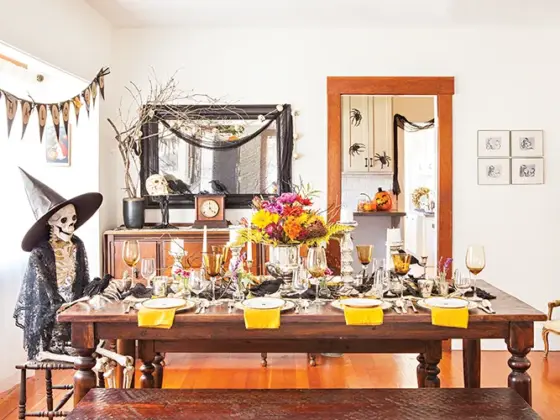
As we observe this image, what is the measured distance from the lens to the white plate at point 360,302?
247 centimetres

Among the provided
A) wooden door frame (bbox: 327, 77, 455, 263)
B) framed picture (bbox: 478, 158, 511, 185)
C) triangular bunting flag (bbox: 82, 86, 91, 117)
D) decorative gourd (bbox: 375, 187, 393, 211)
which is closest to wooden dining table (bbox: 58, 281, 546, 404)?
triangular bunting flag (bbox: 82, 86, 91, 117)

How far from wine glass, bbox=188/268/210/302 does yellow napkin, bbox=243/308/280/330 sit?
1.47 feet

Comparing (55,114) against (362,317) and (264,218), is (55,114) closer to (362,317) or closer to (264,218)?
(264,218)

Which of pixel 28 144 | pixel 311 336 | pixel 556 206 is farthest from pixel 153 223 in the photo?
pixel 556 206

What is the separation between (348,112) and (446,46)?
8.79ft

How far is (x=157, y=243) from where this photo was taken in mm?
4336

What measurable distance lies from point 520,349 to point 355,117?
5.21 m

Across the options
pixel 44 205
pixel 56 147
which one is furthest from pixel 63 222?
pixel 56 147

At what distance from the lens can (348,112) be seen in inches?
288

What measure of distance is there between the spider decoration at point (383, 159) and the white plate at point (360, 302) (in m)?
5.02

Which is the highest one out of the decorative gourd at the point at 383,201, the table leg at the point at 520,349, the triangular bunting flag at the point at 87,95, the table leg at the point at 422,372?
the triangular bunting flag at the point at 87,95

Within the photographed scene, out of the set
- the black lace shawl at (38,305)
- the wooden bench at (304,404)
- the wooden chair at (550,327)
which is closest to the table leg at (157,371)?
the black lace shawl at (38,305)

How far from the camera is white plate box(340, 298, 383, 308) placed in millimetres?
2469

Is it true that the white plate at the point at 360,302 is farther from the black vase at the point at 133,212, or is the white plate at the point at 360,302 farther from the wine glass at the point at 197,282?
the black vase at the point at 133,212
